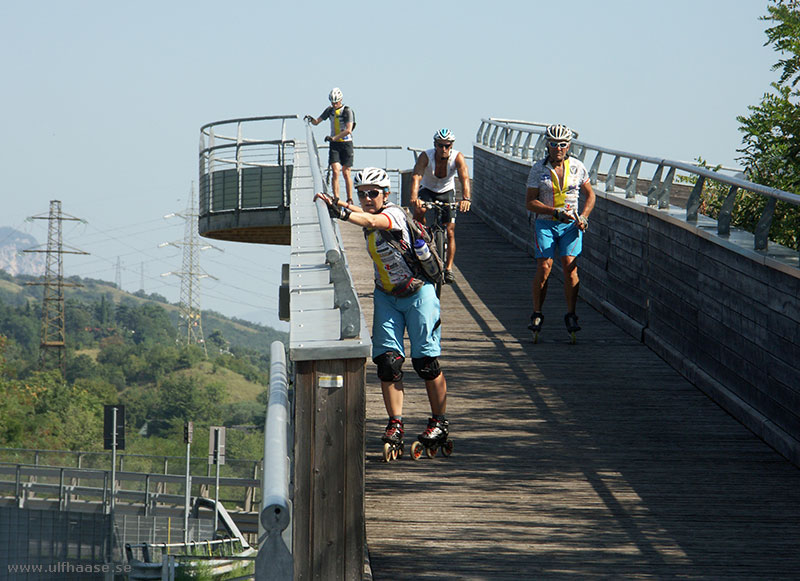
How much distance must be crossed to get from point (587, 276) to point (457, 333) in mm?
3079

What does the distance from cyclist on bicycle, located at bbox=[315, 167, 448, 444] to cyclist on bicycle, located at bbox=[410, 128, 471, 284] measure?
4604 mm

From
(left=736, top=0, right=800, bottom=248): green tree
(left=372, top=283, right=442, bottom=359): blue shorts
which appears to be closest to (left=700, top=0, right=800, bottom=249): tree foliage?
(left=736, top=0, right=800, bottom=248): green tree

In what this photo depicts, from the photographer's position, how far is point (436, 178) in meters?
13.6

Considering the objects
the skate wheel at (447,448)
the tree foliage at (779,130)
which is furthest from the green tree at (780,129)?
the skate wheel at (447,448)

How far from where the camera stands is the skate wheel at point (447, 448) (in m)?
8.37

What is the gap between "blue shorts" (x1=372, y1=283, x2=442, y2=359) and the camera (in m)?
8.02

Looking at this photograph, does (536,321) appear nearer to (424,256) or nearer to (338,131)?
(424,256)

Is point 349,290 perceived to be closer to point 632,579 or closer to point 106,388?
point 632,579

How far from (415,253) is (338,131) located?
443 inches

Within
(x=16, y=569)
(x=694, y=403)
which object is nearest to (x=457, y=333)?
(x=694, y=403)

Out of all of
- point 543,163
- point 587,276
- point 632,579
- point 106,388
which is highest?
point 543,163

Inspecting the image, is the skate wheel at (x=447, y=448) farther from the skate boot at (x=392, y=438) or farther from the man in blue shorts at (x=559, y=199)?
the man in blue shorts at (x=559, y=199)

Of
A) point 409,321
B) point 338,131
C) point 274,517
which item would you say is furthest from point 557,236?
point 274,517

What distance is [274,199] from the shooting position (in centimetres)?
2647
